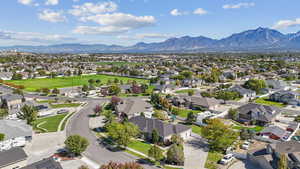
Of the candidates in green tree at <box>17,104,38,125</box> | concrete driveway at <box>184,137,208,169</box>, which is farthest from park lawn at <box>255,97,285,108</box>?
green tree at <box>17,104,38,125</box>

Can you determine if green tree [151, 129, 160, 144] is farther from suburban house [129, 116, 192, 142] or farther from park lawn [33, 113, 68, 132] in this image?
park lawn [33, 113, 68, 132]

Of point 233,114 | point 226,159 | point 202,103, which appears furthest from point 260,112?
point 226,159

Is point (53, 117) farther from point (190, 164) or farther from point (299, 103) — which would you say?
point (299, 103)

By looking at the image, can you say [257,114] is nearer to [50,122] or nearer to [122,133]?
[122,133]

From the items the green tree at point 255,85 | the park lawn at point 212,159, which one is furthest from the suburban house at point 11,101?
the green tree at point 255,85

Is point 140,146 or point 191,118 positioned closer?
point 140,146
